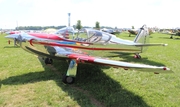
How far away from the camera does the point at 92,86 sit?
5.35m

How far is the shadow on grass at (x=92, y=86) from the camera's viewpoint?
4348mm

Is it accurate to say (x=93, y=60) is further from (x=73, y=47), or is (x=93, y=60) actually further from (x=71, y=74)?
(x=73, y=47)

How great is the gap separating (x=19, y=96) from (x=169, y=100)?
4.25 metres

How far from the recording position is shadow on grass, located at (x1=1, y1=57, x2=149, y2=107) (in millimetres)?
4348

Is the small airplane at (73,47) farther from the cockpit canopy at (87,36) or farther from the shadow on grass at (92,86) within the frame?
the shadow on grass at (92,86)

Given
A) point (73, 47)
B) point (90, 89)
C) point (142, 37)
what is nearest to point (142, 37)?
point (142, 37)

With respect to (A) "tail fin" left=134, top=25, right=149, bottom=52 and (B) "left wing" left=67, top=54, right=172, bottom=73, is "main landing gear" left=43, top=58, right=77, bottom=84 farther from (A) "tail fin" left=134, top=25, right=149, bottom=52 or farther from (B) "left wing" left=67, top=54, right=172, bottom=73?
(A) "tail fin" left=134, top=25, right=149, bottom=52

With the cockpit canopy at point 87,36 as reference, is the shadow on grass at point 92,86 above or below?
below

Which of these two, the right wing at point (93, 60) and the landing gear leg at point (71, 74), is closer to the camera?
the right wing at point (93, 60)

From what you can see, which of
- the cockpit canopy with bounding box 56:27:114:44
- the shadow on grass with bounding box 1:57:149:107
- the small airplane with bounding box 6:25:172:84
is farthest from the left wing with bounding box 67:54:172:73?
the cockpit canopy with bounding box 56:27:114:44

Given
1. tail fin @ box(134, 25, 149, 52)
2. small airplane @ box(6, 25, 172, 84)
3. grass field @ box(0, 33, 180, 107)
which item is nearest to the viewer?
grass field @ box(0, 33, 180, 107)

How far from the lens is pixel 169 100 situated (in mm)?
4488

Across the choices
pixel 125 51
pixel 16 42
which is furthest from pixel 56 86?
pixel 125 51

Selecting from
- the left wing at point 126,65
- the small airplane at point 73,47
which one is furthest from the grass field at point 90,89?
the left wing at point 126,65
